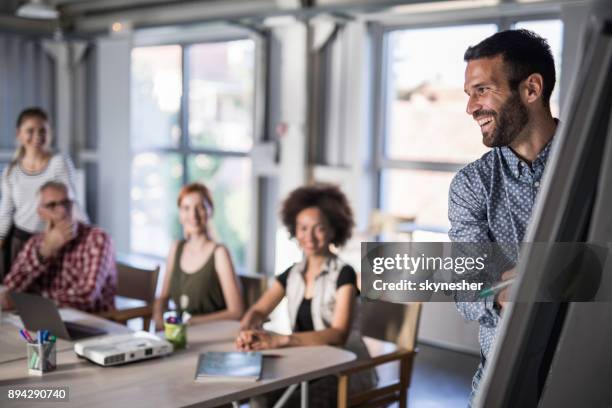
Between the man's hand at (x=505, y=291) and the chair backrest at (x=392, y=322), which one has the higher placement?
the man's hand at (x=505, y=291)

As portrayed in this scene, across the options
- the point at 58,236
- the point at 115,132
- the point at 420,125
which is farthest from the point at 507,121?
the point at 115,132

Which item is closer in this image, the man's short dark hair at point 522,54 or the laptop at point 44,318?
the man's short dark hair at point 522,54

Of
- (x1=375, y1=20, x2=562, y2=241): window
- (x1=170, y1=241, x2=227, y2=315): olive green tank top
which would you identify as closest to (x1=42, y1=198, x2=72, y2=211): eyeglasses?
(x1=170, y1=241, x2=227, y2=315): olive green tank top

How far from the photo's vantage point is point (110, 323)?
3020 millimetres

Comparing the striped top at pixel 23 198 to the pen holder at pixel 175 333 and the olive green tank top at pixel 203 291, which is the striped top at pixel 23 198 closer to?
the olive green tank top at pixel 203 291

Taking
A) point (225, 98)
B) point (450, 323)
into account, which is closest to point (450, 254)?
point (450, 323)

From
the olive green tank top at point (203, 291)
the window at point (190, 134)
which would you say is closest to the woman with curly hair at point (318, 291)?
the olive green tank top at point (203, 291)

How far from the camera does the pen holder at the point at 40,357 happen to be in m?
2.33

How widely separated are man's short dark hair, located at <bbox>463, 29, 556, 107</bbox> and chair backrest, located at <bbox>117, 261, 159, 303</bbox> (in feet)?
9.65

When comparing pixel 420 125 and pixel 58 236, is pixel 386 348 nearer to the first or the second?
pixel 58 236

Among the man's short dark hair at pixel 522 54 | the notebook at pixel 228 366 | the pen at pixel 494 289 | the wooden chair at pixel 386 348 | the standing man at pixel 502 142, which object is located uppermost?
the man's short dark hair at pixel 522 54

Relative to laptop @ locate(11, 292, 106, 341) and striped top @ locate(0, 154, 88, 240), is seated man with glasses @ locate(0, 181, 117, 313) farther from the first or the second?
striped top @ locate(0, 154, 88, 240)

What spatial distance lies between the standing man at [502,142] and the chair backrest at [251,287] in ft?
7.81

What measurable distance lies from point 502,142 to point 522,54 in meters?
0.15
